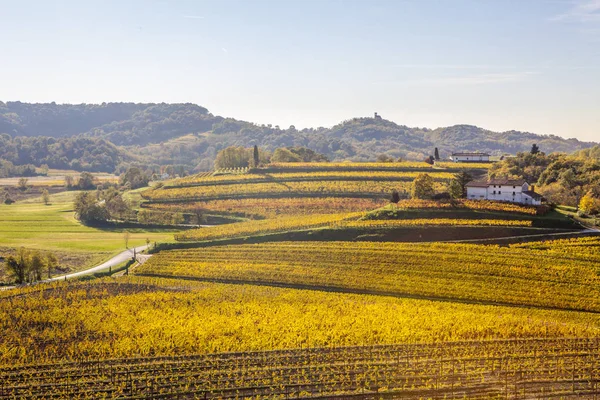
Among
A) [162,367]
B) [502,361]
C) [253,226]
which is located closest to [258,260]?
[253,226]

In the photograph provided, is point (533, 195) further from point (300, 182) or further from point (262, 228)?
point (300, 182)

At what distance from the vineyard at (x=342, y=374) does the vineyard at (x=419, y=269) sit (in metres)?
13.2

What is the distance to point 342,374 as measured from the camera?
38.5 metres

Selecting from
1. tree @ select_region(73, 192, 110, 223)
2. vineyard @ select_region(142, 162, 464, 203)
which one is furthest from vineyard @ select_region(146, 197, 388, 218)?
tree @ select_region(73, 192, 110, 223)

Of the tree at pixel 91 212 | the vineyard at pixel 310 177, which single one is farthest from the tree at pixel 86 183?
the tree at pixel 91 212

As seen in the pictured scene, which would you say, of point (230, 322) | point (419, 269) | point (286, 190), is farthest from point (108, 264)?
point (286, 190)

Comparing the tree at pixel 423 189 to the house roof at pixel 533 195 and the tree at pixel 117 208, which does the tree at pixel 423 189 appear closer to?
the house roof at pixel 533 195

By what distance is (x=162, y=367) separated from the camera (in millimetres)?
40219

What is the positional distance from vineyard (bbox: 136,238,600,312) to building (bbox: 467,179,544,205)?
47.7 ft

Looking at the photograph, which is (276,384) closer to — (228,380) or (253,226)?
(228,380)

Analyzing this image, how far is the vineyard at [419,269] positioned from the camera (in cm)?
5638

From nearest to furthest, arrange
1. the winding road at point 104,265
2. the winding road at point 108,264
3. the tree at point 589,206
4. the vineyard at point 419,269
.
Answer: the vineyard at point 419,269, the winding road at point 104,265, the winding road at point 108,264, the tree at point 589,206

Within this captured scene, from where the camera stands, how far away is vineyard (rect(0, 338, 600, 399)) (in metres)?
36.4

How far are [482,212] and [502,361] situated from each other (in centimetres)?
3629
